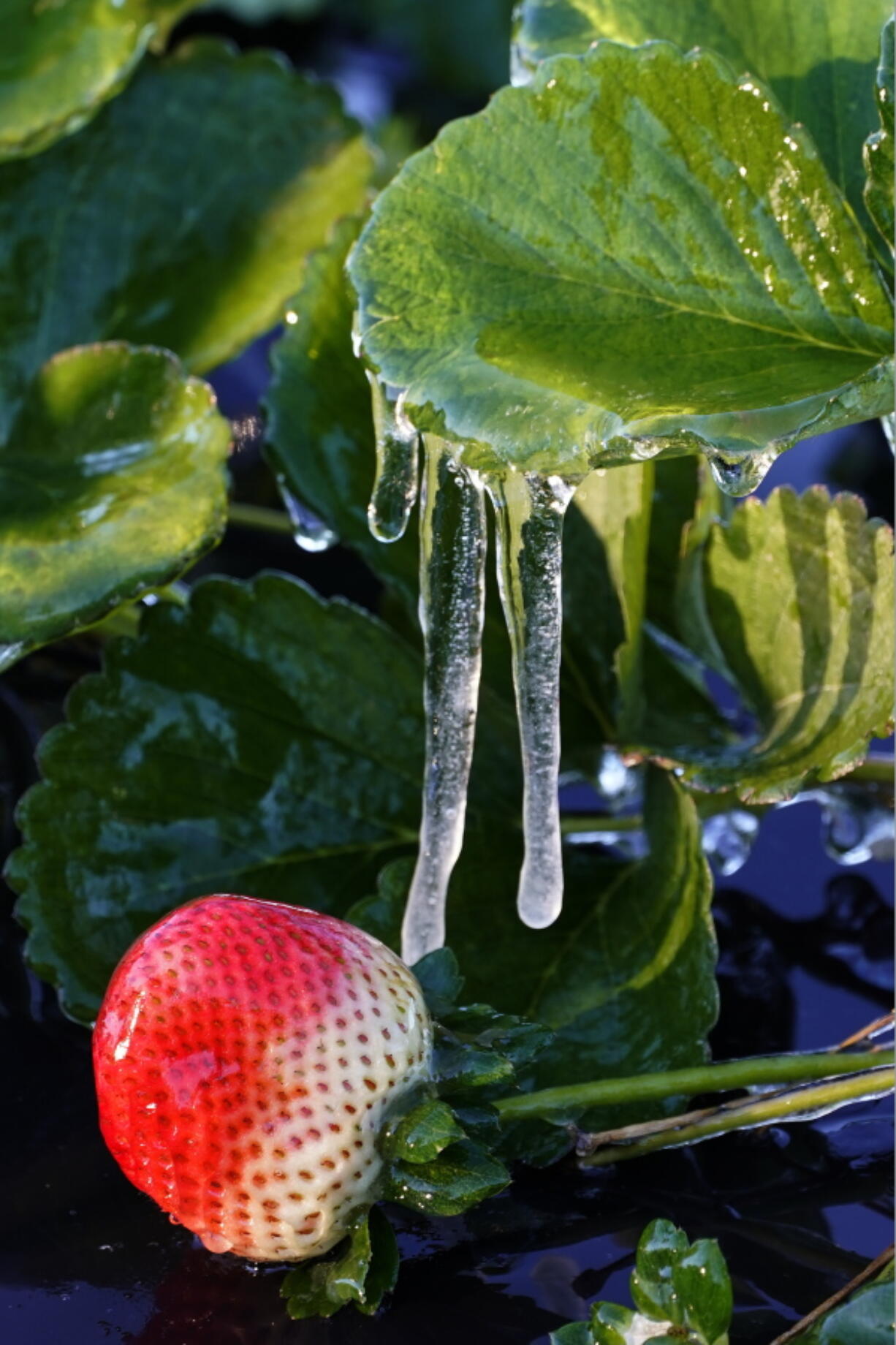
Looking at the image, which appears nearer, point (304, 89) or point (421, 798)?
point (421, 798)

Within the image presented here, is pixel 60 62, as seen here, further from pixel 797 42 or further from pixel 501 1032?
pixel 501 1032

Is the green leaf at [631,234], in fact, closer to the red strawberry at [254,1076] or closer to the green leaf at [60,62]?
the red strawberry at [254,1076]

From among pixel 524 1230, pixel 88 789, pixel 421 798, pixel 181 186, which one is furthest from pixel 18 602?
pixel 181 186

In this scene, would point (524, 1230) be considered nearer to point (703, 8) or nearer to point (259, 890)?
point (259, 890)

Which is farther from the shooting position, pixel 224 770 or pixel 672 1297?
pixel 224 770

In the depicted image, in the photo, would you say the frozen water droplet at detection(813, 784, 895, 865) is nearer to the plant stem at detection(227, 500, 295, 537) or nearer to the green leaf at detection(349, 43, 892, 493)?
the green leaf at detection(349, 43, 892, 493)

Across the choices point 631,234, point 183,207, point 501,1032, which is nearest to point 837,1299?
point 501,1032
